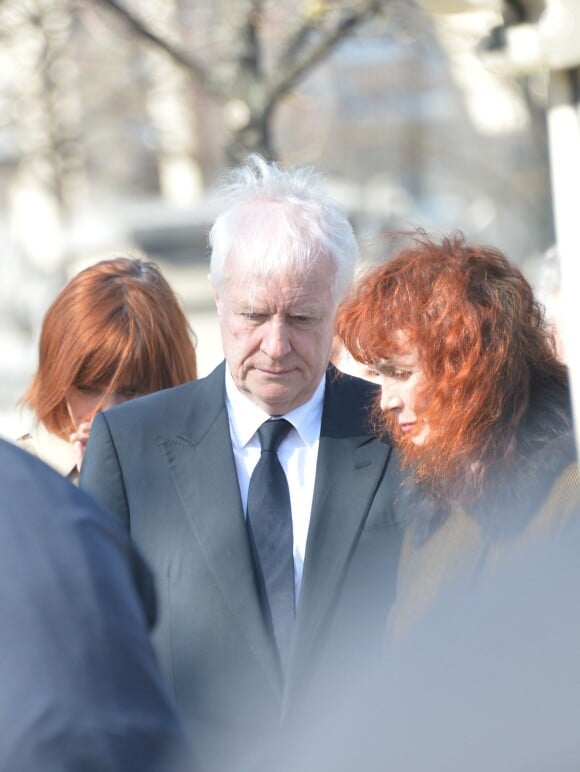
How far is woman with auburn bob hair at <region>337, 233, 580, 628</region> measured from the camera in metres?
2.86

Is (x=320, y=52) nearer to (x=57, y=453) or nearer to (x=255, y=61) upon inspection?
(x=255, y=61)

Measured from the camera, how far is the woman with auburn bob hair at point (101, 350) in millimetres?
3787

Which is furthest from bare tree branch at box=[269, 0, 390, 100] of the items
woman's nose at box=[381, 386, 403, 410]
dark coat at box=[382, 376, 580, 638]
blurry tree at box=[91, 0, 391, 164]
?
dark coat at box=[382, 376, 580, 638]

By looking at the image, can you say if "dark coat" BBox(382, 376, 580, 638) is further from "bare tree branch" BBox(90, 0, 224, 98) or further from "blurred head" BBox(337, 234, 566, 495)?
"bare tree branch" BBox(90, 0, 224, 98)

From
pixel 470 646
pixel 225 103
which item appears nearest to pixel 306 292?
pixel 470 646

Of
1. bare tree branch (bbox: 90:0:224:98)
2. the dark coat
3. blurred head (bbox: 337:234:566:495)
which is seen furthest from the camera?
bare tree branch (bbox: 90:0:224:98)

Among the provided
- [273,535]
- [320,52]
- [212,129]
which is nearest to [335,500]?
[273,535]

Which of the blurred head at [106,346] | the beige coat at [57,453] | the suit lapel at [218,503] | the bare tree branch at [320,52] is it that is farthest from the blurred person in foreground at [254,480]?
the bare tree branch at [320,52]

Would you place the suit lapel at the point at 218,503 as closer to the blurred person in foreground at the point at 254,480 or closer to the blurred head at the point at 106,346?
the blurred person in foreground at the point at 254,480

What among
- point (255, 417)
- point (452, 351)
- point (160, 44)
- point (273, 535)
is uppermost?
point (160, 44)

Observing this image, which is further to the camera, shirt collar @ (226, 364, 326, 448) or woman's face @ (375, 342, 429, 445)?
shirt collar @ (226, 364, 326, 448)

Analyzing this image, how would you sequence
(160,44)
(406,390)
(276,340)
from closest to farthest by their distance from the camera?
1. (406,390)
2. (276,340)
3. (160,44)

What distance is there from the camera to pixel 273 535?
10.6ft

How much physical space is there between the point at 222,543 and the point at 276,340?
0.55 m
